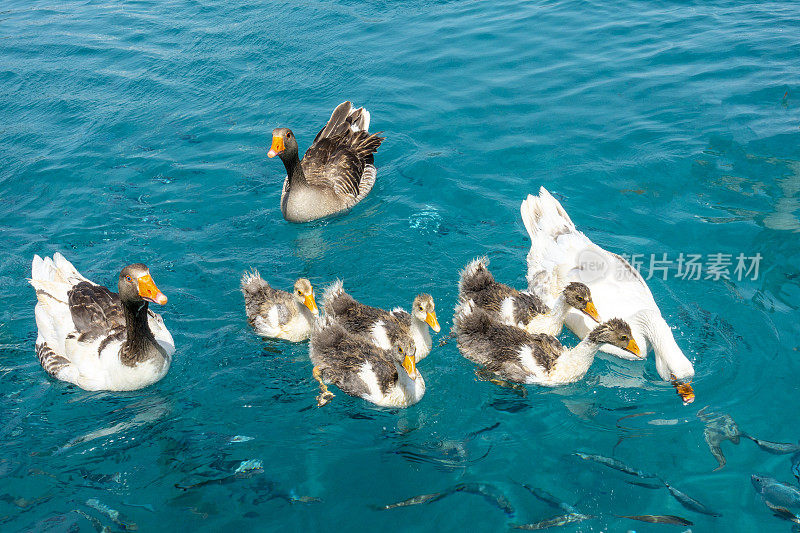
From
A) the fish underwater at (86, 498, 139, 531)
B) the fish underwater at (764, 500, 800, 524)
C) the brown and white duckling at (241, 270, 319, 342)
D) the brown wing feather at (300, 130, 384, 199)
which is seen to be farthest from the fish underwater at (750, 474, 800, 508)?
the brown wing feather at (300, 130, 384, 199)

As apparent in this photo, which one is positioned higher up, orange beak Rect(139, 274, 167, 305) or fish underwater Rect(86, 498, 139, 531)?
orange beak Rect(139, 274, 167, 305)

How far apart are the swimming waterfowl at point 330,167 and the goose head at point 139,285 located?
3744mm

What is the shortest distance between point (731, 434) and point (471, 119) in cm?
827

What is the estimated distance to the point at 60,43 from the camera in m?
17.5

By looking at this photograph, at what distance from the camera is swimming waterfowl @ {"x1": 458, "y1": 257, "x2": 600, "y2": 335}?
7.78 meters

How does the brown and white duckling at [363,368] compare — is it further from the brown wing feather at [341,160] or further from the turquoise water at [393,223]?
the brown wing feather at [341,160]

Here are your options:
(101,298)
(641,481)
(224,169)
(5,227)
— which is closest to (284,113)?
(224,169)

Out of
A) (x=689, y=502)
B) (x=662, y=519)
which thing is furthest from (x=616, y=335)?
(x=662, y=519)

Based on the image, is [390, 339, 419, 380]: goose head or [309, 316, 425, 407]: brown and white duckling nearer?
[390, 339, 419, 380]: goose head

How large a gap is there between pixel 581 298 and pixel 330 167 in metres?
5.54

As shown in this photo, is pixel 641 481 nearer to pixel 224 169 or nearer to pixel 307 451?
pixel 307 451

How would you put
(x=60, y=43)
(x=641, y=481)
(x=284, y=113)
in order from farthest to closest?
(x=60, y=43) → (x=284, y=113) → (x=641, y=481)

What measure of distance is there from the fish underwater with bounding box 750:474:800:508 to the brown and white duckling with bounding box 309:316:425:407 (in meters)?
3.30

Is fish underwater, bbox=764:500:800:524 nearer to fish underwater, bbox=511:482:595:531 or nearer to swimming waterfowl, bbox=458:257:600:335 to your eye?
fish underwater, bbox=511:482:595:531
